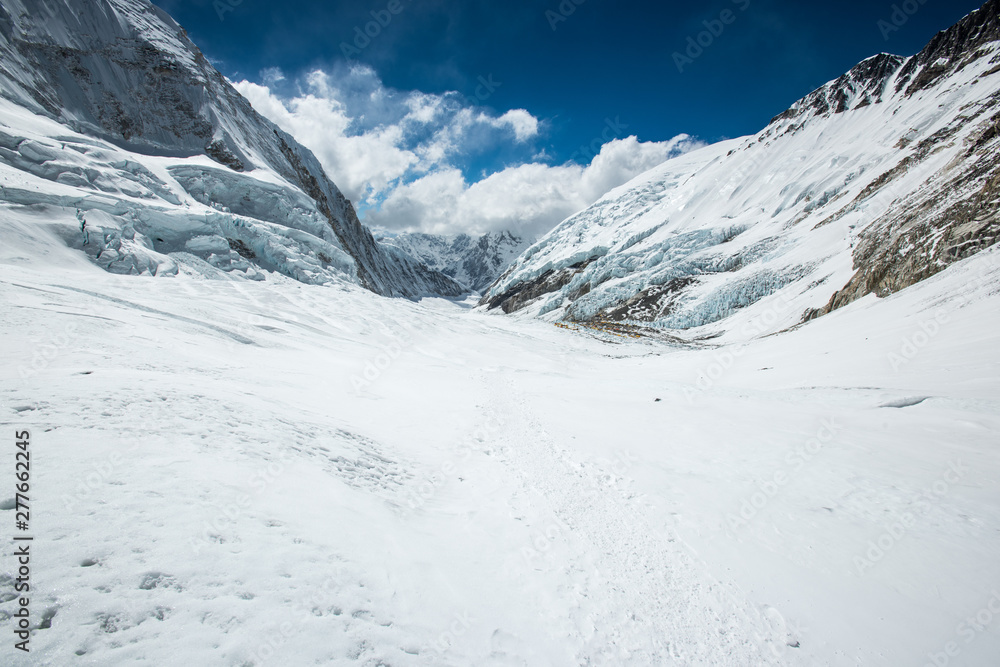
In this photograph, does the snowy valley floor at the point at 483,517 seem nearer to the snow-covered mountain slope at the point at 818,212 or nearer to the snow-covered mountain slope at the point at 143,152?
the snow-covered mountain slope at the point at 143,152

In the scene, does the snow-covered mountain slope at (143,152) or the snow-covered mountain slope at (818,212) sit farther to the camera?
the snow-covered mountain slope at (818,212)

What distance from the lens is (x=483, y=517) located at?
22.4ft

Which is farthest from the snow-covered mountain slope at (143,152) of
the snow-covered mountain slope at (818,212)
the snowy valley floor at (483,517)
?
the snow-covered mountain slope at (818,212)

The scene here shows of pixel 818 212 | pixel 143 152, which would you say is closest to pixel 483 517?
pixel 143 152

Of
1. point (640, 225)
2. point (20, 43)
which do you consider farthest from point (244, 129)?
point (640, 225)

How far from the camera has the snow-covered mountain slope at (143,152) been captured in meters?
29.8

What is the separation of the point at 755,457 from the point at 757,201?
120 m

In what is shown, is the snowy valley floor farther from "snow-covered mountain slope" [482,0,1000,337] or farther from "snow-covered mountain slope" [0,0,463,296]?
"snow-covered mountain slope" [482,0,1000,337]

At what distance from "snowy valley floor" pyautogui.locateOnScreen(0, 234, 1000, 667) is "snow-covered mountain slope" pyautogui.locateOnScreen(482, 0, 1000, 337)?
91.0 ft

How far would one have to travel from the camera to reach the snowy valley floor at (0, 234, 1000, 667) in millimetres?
3631

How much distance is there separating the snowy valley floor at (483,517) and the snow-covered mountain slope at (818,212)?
27.7 metres

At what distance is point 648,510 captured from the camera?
7.04 meters

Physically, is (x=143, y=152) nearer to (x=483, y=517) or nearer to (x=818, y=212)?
(x=483, y=517)

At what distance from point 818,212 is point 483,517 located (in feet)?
316
